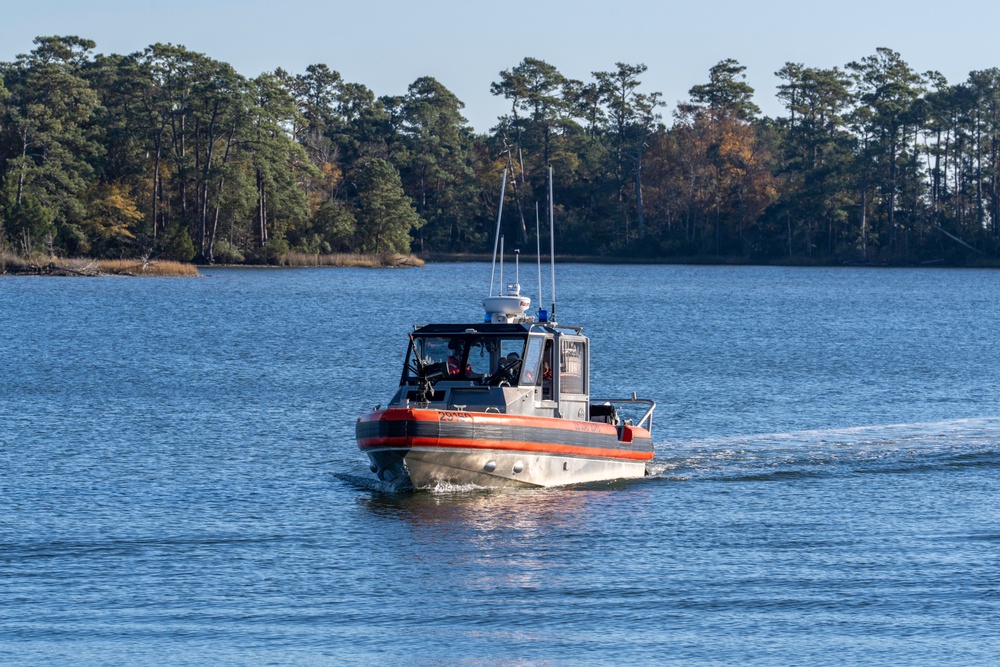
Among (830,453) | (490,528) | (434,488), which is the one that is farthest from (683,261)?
(490,528)

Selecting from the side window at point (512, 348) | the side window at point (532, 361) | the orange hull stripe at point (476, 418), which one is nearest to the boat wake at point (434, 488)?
the orange hull stripe at point (476, 418)

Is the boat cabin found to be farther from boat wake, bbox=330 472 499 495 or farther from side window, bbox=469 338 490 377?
boat wake, bbox=330 472 499 495

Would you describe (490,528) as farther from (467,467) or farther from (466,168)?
(466,168)

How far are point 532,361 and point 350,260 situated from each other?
9416 cm

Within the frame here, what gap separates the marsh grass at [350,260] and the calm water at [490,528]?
230ft

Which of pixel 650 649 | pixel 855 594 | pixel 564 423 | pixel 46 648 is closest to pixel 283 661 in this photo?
pixel 46 648

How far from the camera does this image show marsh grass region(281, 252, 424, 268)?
11225 cm

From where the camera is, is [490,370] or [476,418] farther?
[490,370]

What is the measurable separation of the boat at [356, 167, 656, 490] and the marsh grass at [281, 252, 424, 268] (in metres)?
90.6

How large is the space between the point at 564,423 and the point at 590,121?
4869 inches

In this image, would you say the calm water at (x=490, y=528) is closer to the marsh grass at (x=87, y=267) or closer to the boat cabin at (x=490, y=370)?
the boat cabin at (x=490, y=370)

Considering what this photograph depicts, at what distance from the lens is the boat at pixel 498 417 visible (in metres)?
19.9

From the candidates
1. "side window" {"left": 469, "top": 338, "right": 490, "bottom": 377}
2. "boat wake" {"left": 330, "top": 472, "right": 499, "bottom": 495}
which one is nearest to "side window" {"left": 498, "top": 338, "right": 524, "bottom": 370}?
"side window" {"left": 469, "top": 338, "right": 490, "bottom": 377}

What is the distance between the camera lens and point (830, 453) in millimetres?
25656
